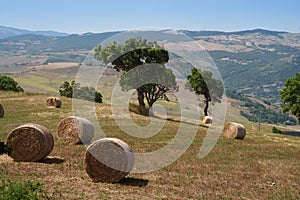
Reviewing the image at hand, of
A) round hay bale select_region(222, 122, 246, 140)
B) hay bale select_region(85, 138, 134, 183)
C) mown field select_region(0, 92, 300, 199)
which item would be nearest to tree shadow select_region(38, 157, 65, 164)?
mown field select_region(0, 92, 300, 199)

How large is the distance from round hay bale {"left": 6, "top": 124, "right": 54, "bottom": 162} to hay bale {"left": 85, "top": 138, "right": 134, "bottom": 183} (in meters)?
3.80

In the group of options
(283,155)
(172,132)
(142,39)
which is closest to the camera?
(283,155)

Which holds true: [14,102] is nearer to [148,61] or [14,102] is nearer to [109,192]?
[148,61]

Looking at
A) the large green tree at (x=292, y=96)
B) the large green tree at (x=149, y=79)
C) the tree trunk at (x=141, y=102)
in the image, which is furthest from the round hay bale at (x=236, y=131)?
the large green tree at (x=292, y=96)

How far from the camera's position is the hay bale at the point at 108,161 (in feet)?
48.4

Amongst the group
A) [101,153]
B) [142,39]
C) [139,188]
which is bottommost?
[139,188]

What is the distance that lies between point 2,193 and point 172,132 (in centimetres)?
2366

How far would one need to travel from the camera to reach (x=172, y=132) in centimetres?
3234

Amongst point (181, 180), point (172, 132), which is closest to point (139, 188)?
point (181, 180)

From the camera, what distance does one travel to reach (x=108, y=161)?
48.6 ft

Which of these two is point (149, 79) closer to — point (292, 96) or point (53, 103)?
point (53, 103)

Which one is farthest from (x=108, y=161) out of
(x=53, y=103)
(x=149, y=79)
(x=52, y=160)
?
(x=149, y=79)

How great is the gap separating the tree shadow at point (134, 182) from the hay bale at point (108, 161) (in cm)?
31

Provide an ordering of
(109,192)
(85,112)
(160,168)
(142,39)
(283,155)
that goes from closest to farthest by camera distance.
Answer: (109,192) < (160,168) < (283,155) < (85,112) < (142,39)
